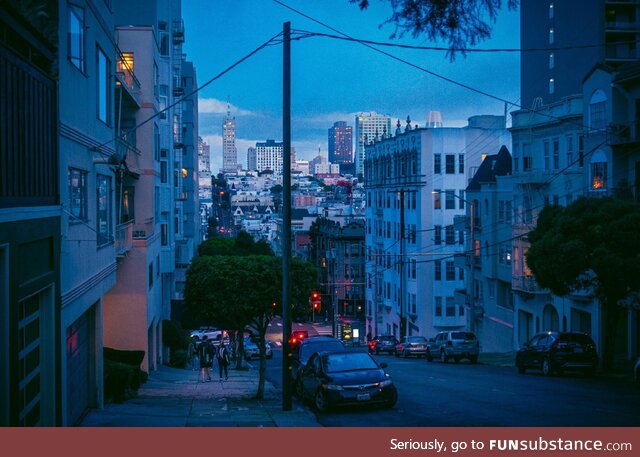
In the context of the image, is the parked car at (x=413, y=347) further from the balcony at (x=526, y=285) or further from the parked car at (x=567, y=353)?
the parked car at (x=567, y=353)

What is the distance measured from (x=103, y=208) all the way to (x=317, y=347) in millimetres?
8935

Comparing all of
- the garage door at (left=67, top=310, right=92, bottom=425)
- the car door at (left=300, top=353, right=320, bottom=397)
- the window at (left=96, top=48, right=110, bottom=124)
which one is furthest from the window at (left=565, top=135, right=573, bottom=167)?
the garage door at (left=67, top=310, right=92, bottom=425)

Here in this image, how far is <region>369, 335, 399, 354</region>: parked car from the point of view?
183 ft

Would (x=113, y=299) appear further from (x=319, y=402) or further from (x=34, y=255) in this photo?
(x=34, y=255)

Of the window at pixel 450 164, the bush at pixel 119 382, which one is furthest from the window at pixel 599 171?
the window at pixel 450 164

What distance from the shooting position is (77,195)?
17562 millimetres

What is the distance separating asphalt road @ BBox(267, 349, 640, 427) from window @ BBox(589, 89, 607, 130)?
1282 cm

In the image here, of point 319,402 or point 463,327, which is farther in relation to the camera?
point 463,327

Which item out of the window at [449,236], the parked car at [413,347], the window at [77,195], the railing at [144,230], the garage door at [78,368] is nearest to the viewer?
the garage door at [78,368]

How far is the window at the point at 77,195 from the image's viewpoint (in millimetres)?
16594

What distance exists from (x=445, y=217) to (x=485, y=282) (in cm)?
1568

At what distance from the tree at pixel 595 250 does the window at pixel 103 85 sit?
1414 cm
